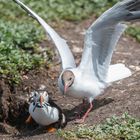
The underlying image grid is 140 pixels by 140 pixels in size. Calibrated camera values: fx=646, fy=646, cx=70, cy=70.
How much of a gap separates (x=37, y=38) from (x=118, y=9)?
2.90 metres

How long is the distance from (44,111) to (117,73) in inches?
57.1

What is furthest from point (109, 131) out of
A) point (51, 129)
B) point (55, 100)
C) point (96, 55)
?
point (55, 100)

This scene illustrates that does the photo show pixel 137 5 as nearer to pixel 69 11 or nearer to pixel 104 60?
pixel 104 60

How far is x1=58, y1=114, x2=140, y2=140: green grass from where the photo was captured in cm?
775

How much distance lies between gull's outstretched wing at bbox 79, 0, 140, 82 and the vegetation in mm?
1367

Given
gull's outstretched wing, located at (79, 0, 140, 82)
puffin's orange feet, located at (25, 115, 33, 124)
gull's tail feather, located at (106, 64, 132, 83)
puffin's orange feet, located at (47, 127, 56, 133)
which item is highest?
gull's outstretched wing, located at (79, 0, 140, 82)

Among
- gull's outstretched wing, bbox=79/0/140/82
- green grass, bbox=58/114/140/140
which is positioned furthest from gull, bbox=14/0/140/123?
green grass, bbox=58/114/140/140

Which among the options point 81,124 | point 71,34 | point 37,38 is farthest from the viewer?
point 71,34

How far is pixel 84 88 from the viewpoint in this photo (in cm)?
888

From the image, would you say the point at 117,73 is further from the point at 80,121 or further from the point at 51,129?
the point at 51,129

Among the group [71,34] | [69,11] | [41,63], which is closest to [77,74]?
[41,63]

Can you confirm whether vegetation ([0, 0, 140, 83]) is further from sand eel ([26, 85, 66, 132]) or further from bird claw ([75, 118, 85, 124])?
bird claw ([75, 118, 85, 124])

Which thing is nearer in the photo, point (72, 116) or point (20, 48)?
point (72, 116)

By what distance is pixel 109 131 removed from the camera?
25.8 feet
